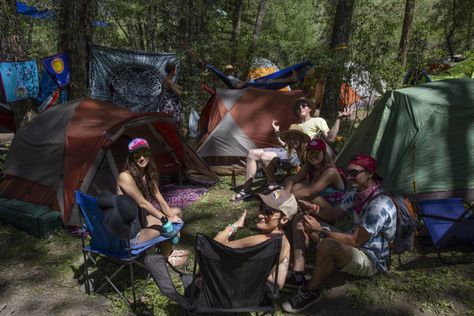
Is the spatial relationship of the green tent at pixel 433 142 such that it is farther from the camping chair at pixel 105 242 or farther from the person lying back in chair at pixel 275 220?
the camping chair at pixel 105 242

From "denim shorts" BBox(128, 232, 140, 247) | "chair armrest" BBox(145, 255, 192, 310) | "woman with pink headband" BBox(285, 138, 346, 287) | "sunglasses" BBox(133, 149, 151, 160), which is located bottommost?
"denim shorts" BBox(128, 232, 140, 247)

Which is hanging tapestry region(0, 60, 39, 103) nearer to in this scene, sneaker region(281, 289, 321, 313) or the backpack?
sneaker region(281, 289, 321, 313)

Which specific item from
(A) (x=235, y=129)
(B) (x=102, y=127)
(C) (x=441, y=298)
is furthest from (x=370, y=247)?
(A) (x=235, y=129)

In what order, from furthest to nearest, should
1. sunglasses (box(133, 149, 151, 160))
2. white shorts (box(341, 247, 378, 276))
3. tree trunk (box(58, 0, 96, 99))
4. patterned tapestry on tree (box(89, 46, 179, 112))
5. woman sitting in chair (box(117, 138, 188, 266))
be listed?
patterned tapestry on tree (box(89, 46, 179, 112)) < tree trunk (box(58, 0, 96, 99)) < sunglasses (box(133, 149, 151, 160)) < woman sitting in chair (box(117, 138, 188, 266)) < white shorts (box(341, 247, 378, 276))

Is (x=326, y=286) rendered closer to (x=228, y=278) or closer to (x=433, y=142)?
(x=228, y=278)

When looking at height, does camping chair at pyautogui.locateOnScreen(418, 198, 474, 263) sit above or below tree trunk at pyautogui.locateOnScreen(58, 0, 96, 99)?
below

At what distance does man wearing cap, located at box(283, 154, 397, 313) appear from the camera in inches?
112

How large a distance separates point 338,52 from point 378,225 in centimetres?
508

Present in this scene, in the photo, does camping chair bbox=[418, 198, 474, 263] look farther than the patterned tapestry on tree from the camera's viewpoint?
No

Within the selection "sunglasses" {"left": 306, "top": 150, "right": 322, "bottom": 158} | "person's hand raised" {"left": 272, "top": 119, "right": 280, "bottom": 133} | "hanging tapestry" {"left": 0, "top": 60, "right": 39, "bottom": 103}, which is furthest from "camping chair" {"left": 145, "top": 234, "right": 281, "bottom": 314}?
"hanging tapestry" {"left": 0, "top": 60, "right": 39, "bottom": 103}

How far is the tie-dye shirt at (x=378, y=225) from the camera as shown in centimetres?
283

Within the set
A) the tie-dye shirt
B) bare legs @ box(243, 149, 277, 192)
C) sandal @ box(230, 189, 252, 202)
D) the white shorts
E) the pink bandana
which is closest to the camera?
the tie-dye shirt

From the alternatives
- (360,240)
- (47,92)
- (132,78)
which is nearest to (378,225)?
→ (360,240)

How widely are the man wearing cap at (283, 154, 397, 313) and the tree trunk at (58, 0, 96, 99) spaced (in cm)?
498
